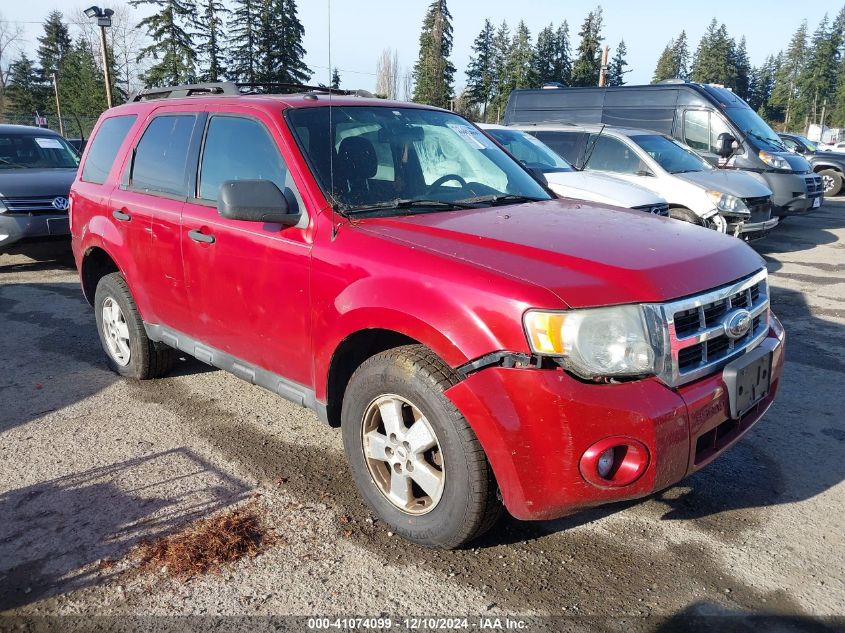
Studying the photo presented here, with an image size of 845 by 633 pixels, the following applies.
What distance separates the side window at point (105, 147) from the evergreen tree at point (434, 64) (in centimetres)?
4752

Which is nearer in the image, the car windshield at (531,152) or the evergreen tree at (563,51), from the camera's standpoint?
the car windshield at (531,152)

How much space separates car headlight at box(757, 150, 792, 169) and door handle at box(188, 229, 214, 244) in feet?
35.9

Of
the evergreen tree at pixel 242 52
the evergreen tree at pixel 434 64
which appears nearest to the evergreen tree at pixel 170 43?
the evergreen tree at pixel 242 52

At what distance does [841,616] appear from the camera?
2521 mm

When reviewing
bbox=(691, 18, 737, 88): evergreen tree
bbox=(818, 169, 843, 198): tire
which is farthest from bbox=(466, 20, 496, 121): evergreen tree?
bbox=(818, 169, 843, 198): tire

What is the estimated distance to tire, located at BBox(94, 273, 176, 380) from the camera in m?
4.67

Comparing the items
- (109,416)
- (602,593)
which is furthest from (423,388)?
(109,416)

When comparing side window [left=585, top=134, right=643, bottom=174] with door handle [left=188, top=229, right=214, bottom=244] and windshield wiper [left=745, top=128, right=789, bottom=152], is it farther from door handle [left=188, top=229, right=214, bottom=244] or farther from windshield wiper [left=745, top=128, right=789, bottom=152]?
door handle [left=188, top=229, right=214, bottom=244]

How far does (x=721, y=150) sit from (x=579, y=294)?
1075 centimetres

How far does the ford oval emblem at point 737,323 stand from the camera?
274 centimetres

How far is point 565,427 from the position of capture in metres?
2.36

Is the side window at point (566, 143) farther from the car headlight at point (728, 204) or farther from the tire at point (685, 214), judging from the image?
the car headlight at point (728, 204)

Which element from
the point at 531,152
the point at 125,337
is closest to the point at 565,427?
the point at 125,337

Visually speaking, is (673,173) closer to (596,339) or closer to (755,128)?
(755,128)
